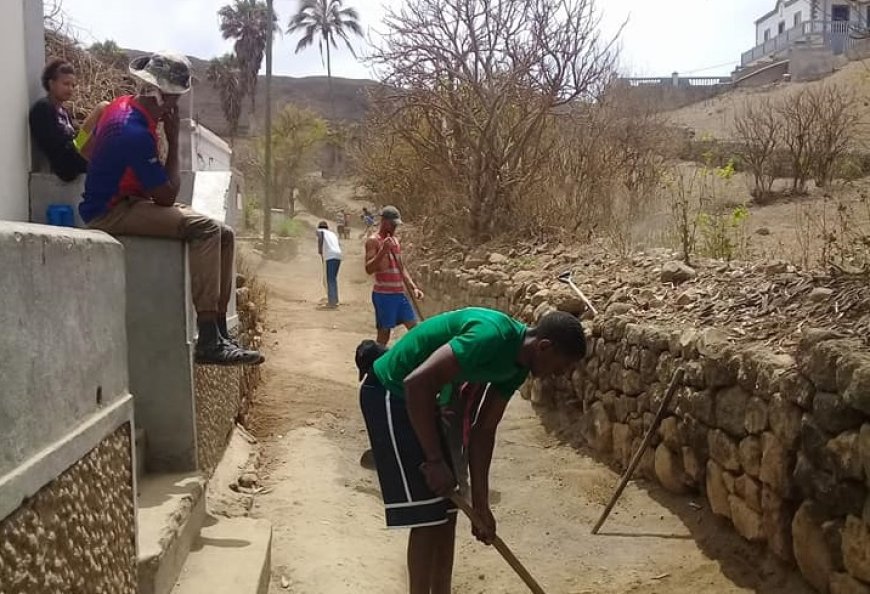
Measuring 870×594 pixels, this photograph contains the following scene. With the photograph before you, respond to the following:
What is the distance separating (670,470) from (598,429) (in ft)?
3.81

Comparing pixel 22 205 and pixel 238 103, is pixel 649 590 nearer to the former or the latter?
pixel 22 205

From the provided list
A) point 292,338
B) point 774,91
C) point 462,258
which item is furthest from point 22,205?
point 774,91

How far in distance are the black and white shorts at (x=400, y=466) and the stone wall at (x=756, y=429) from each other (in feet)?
5.54

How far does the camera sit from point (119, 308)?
2.80 m

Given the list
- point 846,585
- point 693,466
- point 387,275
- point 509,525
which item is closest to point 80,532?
point 846,585

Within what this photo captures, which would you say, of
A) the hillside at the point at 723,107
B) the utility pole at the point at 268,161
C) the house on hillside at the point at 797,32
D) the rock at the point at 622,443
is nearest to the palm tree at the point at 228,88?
the utility pole at the point at 268,161

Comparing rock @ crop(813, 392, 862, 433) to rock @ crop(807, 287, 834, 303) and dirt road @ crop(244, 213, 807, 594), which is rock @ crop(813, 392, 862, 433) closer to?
dirt road @ crop(244, 213, 807, 594)

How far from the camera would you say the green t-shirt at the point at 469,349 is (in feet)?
8.91

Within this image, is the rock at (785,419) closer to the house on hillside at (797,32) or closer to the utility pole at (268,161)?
the utility pole at (268,161)

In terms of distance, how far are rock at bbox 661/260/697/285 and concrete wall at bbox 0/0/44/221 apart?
435cm

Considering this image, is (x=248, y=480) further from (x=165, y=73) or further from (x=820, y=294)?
(x=820, y=294)

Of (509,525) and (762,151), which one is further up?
(762,151)

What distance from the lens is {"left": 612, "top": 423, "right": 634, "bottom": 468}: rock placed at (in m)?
5.74

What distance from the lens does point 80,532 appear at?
217 cm
